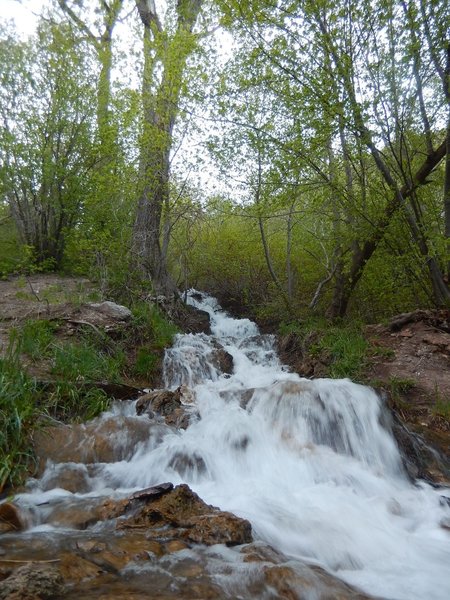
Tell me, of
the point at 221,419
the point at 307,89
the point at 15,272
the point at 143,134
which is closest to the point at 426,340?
the point at 221,419

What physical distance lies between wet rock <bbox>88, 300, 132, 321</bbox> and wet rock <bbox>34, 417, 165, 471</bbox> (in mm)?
2973

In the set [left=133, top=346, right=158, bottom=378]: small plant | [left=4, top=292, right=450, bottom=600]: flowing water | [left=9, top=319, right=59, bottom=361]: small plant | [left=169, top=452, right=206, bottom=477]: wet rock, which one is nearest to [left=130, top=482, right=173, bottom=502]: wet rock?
[left=4, top=292, right=450, bottom=600]: flowing water

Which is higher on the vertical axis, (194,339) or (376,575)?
(194,339)

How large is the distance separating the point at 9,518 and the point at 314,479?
275 centimetres

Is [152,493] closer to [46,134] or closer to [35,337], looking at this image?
[35,337]

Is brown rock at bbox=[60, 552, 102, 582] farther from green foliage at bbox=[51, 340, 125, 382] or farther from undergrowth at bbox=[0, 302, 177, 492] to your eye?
green foliage at bbox=[51, 340, 125, 382]

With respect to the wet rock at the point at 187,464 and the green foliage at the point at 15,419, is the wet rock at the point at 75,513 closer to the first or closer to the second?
the green foliage at the point at 15,419

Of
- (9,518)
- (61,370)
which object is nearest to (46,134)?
(61,370)

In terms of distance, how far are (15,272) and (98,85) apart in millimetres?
5880

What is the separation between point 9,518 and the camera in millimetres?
2854

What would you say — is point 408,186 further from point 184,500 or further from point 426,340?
point 184,500

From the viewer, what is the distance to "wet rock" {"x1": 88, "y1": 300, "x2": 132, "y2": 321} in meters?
7.35

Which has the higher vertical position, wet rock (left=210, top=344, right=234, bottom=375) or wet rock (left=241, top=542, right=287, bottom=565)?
wet rock (left=210, top=344, right=234, bottom=375)

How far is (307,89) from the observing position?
6352 millimetres
